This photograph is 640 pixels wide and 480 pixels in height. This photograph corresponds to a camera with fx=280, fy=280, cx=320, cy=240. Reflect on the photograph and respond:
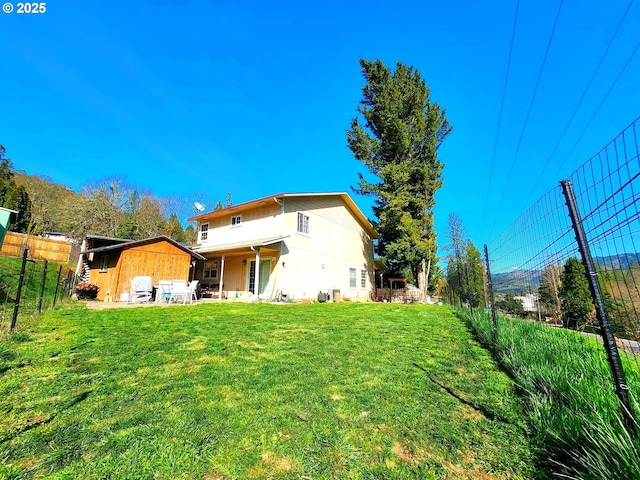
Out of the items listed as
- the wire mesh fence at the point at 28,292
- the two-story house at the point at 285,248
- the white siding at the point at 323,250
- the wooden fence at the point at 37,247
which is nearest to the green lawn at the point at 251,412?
the wire mesh fence at the point at 28,292

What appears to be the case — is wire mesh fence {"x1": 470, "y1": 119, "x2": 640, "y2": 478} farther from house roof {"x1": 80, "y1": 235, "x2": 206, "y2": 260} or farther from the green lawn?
house roof {"x1": 80, "y1": 235, "x2": 206, "y2": 260}

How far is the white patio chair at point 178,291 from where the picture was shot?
12219 millimetres

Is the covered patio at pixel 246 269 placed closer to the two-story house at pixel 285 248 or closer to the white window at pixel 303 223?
the two-story house at pixel 285 248

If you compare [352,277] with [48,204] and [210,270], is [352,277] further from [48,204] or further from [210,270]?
[48,204]

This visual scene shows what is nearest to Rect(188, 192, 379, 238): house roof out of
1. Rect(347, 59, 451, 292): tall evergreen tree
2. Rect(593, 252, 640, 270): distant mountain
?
Rect(347, 59, 451, 292): tall evergreen tree

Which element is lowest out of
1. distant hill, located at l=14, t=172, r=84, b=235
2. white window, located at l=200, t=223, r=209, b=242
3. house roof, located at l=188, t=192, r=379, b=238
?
white window, located at l=200, t=223, r=209, b=242

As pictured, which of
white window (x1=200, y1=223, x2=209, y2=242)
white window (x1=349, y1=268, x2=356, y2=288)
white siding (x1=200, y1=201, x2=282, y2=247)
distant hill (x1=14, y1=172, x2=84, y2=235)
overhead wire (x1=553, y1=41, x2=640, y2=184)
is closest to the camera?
overhead wire (x1=553, y1=41, x2=640, y2=184)

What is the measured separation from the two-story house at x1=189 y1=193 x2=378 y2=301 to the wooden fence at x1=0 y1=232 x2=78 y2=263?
1093 centimetres

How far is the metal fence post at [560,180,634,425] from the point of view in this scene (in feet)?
5.90

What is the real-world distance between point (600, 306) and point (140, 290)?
14.6 m

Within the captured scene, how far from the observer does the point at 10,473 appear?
1607 millimetres

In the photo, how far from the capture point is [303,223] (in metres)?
15.5

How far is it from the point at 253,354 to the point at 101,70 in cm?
1679

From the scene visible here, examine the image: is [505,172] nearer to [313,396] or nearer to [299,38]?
[299,38]
